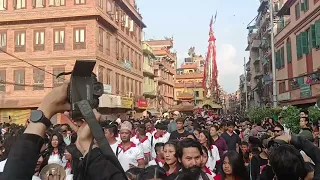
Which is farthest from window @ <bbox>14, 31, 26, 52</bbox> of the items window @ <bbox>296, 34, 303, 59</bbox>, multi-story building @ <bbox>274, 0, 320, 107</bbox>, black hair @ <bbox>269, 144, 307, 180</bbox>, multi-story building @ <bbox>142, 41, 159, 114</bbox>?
black hair @ <bbox>269, 144, 307, 180</bbox>

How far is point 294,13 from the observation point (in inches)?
1108

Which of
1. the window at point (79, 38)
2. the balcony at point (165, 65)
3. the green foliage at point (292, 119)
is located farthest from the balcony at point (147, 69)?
the green foliage at point (292, 119)

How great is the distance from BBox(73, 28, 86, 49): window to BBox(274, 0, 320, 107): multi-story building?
15289mm

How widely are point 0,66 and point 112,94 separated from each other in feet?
31.2

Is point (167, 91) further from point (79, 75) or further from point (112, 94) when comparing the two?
point (79, 75)

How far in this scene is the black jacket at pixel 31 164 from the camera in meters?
1.73

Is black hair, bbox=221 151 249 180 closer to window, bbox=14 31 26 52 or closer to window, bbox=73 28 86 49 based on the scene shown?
window, bbox=73 28 86 49

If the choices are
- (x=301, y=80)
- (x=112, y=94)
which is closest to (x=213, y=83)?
(x=112, y=94)

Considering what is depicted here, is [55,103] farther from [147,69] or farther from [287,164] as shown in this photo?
[147,69]

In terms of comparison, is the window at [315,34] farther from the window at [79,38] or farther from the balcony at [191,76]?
the balcony at [191,76]

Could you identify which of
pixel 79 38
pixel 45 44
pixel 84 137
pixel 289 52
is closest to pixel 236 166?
pixel 84 137

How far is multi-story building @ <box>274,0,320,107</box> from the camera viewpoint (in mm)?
22266

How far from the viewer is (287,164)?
9.23ft

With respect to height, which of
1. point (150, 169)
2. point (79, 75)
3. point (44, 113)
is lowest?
point (150, 169)
